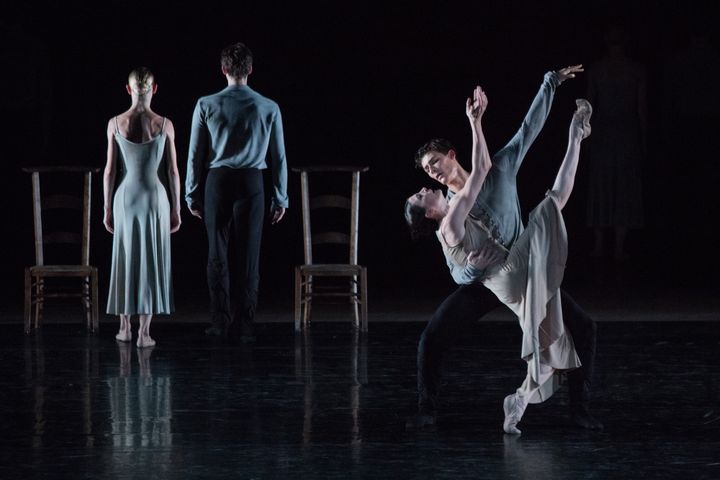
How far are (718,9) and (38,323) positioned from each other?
7656 mm

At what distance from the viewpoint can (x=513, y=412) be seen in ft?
18.3

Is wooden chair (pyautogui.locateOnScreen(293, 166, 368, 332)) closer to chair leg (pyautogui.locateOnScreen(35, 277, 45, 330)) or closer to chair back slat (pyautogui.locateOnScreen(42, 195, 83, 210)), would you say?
chair back slat (pyautogui.locateOnScreen(42, 195, 83, 210))

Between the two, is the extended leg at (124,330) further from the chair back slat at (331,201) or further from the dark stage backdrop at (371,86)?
the dark stage backdrop at (371,86)

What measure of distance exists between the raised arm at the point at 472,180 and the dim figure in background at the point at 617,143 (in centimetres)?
565

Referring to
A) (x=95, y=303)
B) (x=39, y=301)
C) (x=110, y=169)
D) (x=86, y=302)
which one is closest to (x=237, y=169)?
(x=110, y=169)

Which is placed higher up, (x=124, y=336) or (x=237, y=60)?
(x=237, y=60)

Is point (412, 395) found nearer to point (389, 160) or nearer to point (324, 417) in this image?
point (324, 417)

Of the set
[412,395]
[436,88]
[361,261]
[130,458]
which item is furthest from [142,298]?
[436,88]

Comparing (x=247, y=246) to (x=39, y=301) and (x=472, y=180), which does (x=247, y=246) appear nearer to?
(x=39, y=301)

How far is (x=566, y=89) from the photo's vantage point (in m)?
13.7

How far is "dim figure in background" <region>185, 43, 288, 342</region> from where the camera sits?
25.1 ft

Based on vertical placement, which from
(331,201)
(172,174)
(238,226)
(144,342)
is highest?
(172,174)

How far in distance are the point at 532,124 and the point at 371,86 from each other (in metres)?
8.53

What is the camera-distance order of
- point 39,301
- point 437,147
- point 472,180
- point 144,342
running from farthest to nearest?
1. point 39,301
2. point 144,342
3. point 437,147
4. point 472,180
